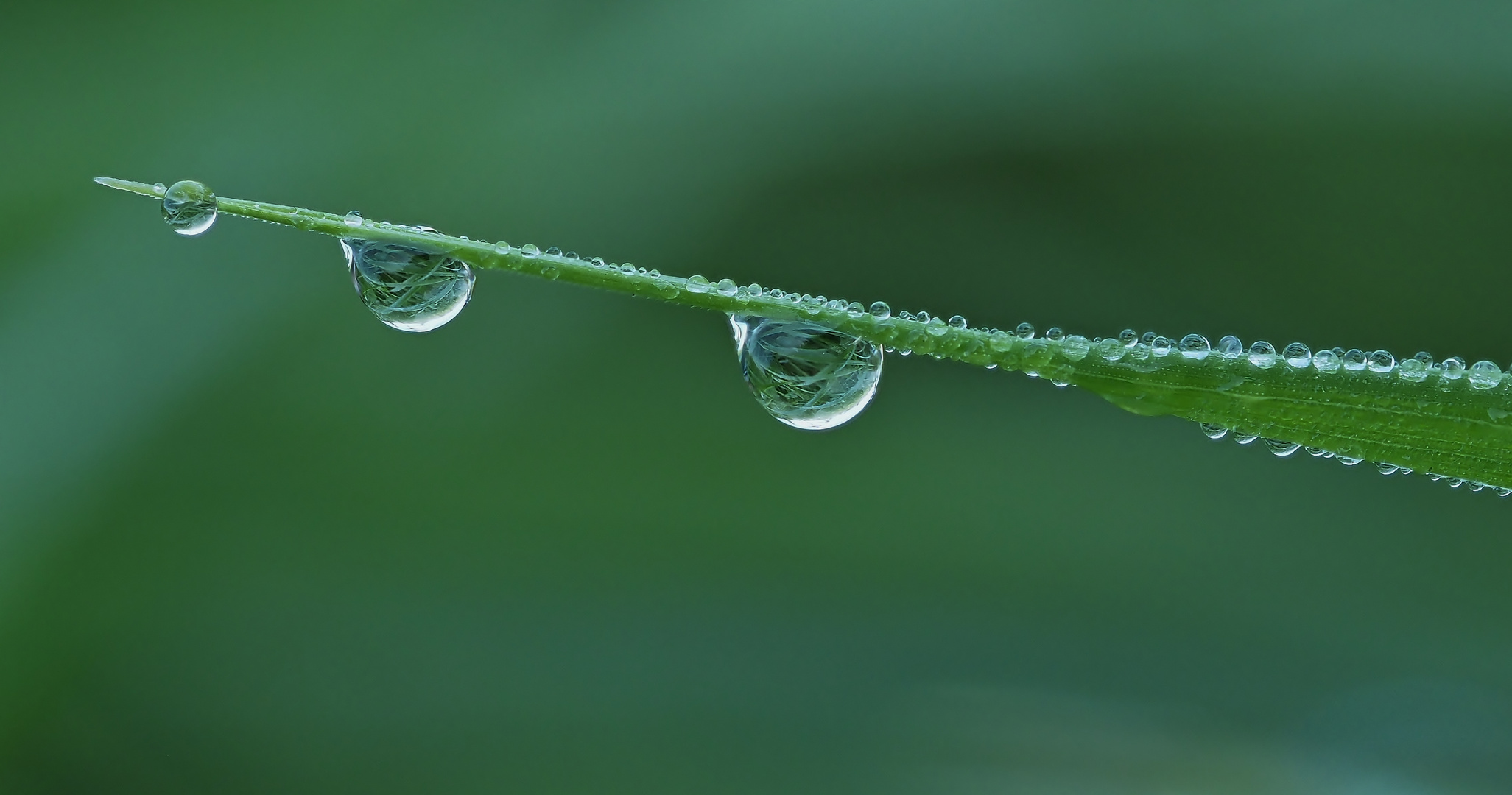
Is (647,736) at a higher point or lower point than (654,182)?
lower

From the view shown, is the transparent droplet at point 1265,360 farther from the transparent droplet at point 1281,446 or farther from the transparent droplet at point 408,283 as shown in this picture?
the transparent droplet at point 408,283

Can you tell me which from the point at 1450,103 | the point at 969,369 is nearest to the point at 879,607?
the point at 969,369

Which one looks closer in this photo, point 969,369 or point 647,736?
point 647,736

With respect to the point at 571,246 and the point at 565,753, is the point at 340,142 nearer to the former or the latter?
the point at 571,246

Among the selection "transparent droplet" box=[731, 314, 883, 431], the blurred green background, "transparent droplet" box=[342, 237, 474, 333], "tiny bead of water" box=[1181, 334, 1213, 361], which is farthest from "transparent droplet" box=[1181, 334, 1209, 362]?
the blurred green background

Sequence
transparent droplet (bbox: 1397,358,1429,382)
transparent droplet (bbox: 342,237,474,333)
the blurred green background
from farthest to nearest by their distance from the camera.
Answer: the blurred green background
transparent droplet (bbox: 342,237,474,333)
transparent droplet (bbox: 1397,358,1429,382)

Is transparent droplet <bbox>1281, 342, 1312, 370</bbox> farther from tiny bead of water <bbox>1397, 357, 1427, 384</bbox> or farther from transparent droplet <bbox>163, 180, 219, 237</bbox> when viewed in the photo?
transparent droplet <bbox>163, 180, 219, 237</bbox>
